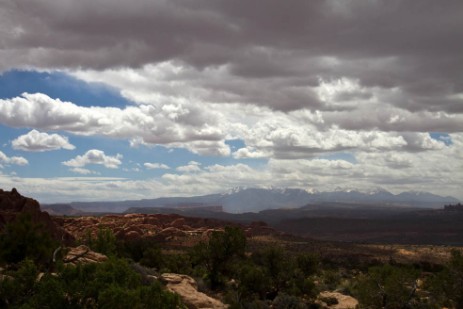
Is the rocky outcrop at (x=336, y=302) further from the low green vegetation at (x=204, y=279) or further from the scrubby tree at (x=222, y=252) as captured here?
the scrubby tree at (x=222, y=252)

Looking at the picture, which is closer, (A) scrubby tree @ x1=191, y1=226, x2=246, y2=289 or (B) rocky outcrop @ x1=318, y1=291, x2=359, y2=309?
(B) rocky outcrop @ x1=318, y1=291, x2=359, y2=309

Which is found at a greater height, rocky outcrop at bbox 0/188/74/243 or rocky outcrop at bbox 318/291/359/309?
rocky outcrop at bbox 0/188/74/243

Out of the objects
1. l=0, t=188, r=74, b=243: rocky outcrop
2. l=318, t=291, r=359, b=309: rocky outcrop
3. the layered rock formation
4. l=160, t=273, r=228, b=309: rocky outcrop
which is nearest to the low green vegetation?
l=318, t=291, r=359, b=309: rocky outcrop

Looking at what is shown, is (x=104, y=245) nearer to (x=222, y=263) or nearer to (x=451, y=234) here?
(x=222, y=263)

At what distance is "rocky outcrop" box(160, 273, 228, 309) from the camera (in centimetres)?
2672

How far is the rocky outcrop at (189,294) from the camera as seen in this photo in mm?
26719

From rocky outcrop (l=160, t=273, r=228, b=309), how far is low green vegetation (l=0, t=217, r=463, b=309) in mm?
1654

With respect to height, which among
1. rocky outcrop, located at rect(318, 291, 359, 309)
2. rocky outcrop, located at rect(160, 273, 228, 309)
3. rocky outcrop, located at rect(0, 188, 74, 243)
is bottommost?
rocky outcrop, located at rect(318, 291, 359, 309)

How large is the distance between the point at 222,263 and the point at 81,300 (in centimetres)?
2788

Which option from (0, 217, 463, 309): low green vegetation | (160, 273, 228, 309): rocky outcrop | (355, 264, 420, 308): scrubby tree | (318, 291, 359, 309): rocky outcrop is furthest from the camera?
(318, 291, 359, 309): rocky outcrop

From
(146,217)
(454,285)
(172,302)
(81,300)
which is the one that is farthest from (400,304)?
(146,217)

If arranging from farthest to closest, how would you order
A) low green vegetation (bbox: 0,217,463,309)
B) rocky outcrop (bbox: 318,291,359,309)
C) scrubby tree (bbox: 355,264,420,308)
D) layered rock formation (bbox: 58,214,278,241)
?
layered rock formation (bbox: 58,214,278,241) → rocky outcrop (bbox: 318,291,359,309) → scrubby tree (bbox: 355,264,420,308) → low green vegetation (bbox: 0,217,463,309)

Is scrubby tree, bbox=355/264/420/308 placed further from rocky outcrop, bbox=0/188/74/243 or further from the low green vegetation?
rocky outcrop, bbox=0/188/74/243

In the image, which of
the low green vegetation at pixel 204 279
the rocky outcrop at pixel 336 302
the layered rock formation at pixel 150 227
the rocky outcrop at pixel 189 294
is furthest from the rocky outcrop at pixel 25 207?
the rocky outcrop at pixel 336 302
